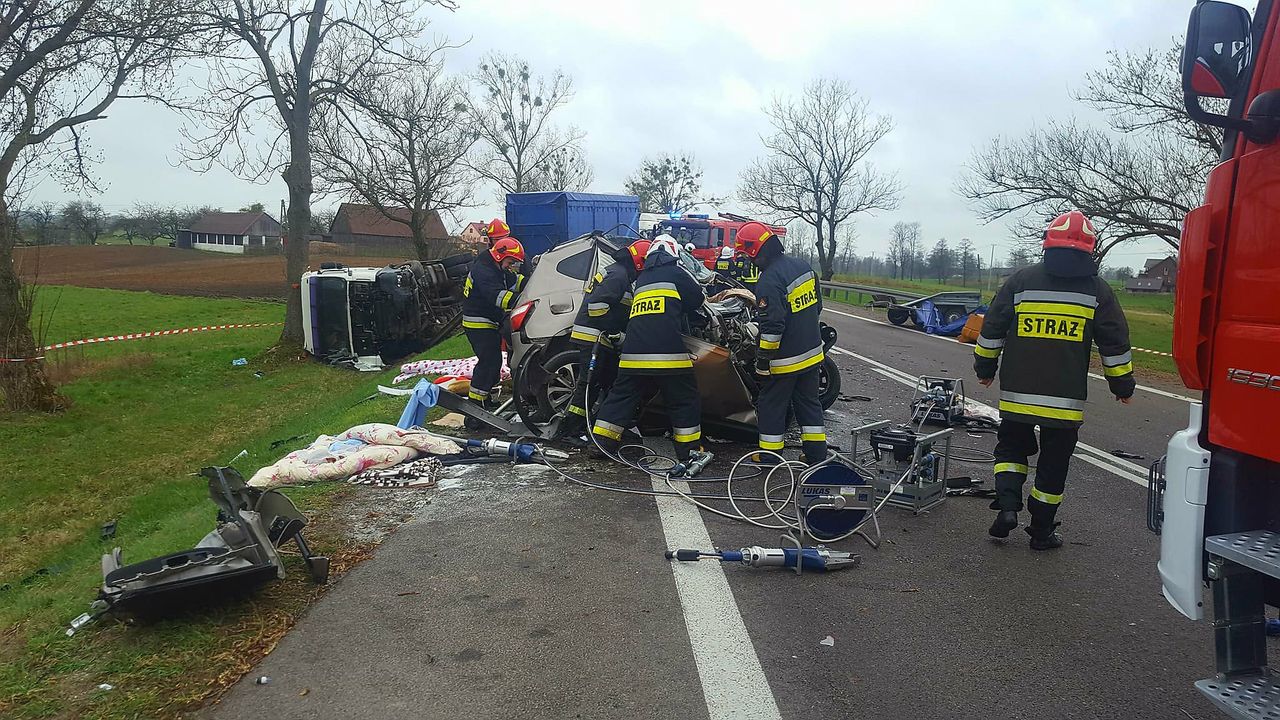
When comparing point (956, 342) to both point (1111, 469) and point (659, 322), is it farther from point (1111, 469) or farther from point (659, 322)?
point (659, 322)

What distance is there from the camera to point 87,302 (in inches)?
1134

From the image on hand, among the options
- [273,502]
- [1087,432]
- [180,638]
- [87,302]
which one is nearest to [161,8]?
[273,502]

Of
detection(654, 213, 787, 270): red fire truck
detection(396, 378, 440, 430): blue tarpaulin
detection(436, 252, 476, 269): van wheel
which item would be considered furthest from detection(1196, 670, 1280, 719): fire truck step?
detection(654, 213, 787, 270): red fire truck

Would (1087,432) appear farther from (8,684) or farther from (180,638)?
(8,684)

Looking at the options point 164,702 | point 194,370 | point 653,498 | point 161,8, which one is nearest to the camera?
point 164,702

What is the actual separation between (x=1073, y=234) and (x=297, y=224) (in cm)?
1557

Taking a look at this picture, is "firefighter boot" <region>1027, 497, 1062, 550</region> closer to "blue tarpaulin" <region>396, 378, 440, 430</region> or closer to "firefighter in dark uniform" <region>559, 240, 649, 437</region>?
"firefighter in dark uniform" <region>559, 240, 649, 437</region>

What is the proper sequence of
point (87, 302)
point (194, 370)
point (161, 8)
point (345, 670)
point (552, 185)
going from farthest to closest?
point (552, 185) < point (87, 302) < point (194, 370) < point (161, 8) < point (345, 670)

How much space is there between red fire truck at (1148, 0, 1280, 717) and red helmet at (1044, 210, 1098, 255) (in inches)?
75.0

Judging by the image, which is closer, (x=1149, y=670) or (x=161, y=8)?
(x=1149, y=670)

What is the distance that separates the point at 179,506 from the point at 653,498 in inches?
189

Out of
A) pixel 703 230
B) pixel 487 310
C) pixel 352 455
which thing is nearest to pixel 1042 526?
pixel 352 455

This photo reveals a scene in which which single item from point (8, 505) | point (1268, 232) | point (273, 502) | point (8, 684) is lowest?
point (8, 505)

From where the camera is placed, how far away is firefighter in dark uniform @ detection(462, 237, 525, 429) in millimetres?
8656
